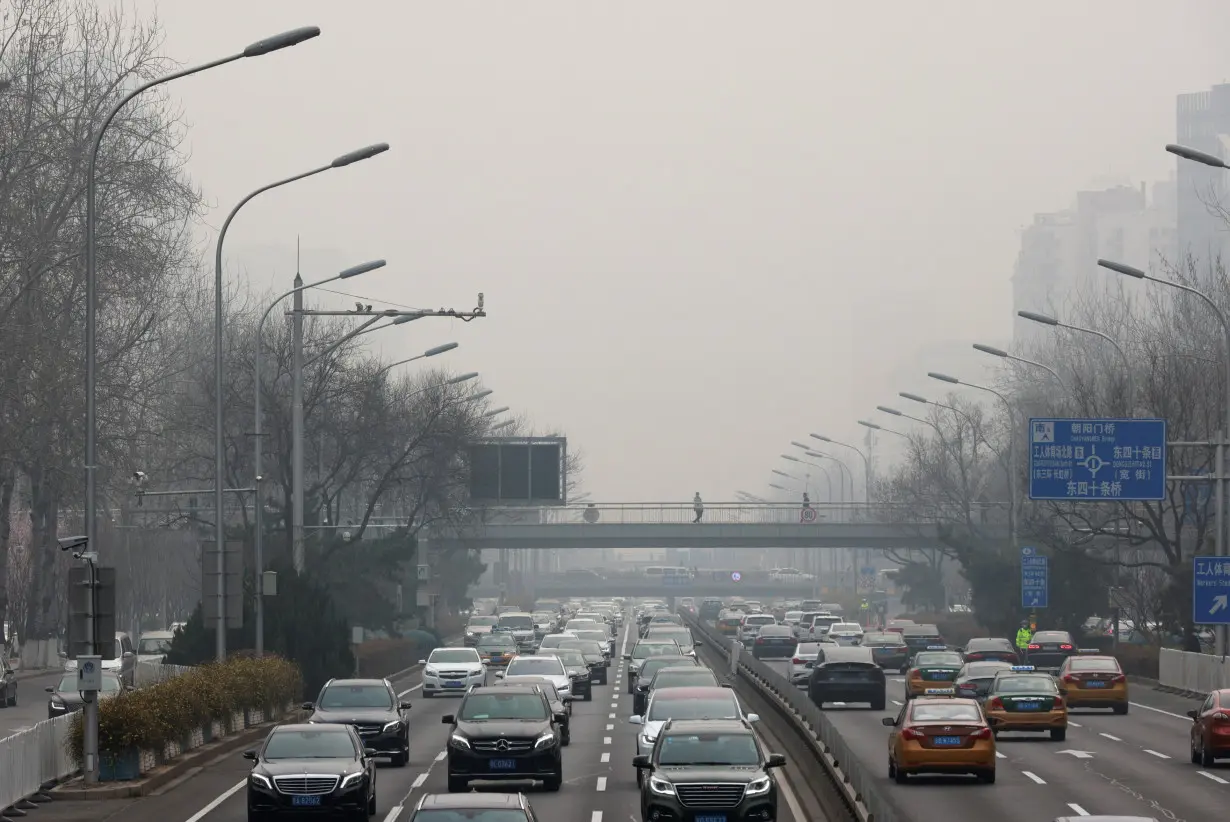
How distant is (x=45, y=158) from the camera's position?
53531 mm

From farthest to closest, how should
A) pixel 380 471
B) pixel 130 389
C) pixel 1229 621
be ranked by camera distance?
pixel 380 471
pixel 130 389
pixel 1229 621

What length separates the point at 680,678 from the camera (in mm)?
38312

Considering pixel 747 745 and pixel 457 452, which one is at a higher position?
pixel 457 452

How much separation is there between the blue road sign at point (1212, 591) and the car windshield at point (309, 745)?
85.6 ft

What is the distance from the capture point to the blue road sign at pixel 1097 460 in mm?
47844

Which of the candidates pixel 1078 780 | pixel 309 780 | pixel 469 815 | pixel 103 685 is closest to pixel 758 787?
pixel 309 780

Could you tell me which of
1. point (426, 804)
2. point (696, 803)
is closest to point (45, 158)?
point (696, 803)

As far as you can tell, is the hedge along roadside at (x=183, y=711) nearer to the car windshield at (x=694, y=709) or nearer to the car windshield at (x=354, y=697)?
the car windshield at (x=354, y=697)

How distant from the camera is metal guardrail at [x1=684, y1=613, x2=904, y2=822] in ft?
65.1

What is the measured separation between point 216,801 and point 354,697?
613cm

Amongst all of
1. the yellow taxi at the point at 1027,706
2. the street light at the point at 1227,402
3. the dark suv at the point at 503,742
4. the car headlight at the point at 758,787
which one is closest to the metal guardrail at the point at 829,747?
the car headlight at the point at 758,787

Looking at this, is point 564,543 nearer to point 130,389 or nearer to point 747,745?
point 130,389

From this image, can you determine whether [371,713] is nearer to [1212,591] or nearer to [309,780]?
[309,780]

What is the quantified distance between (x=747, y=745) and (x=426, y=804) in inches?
310
